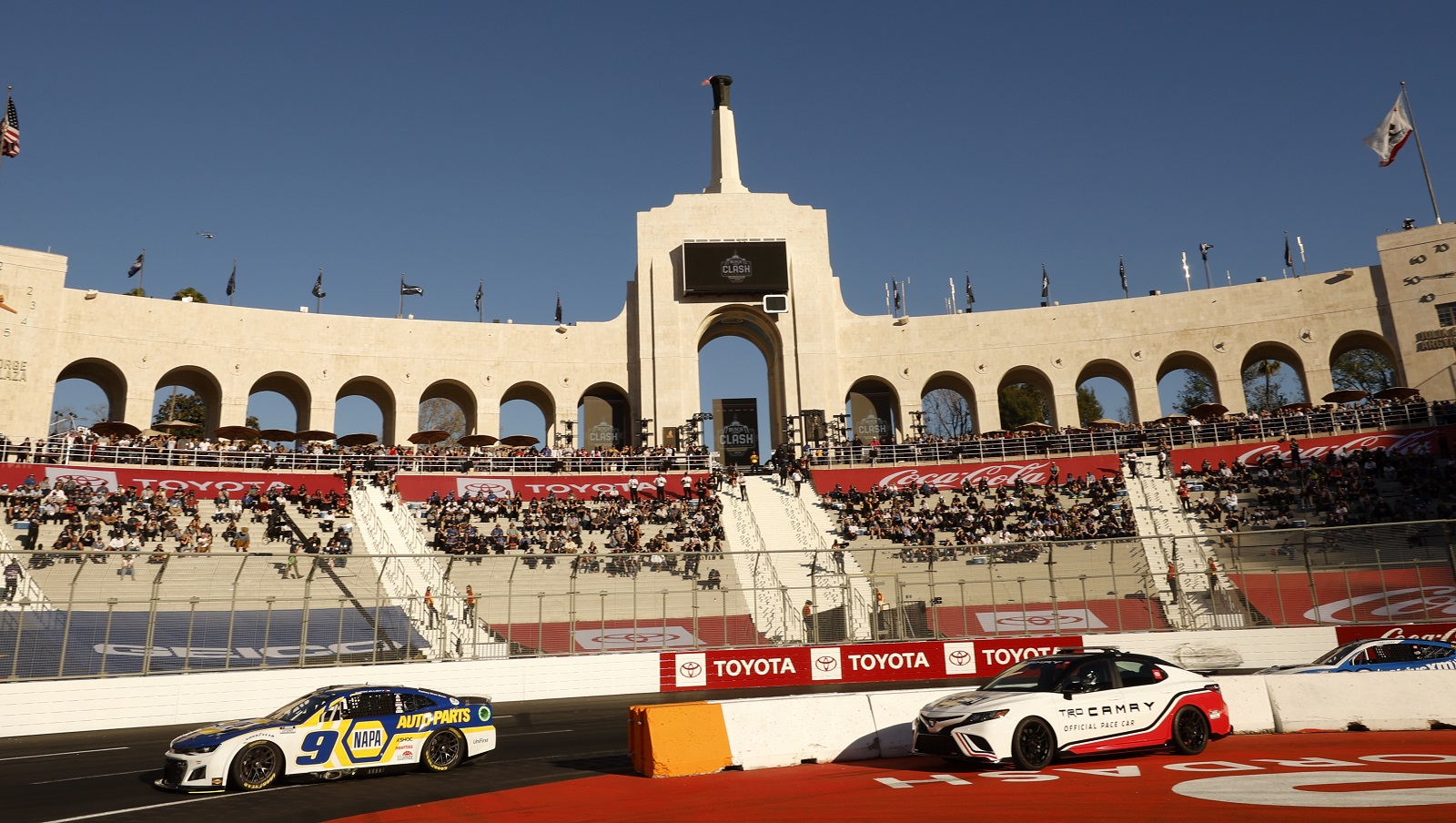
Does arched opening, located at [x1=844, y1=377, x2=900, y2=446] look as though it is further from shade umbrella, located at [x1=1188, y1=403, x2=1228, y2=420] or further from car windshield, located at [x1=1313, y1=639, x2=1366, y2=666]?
car windshield, located at [x1=1313, y1=639, x2=1366, y2=666]

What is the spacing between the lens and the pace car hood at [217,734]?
1294cm

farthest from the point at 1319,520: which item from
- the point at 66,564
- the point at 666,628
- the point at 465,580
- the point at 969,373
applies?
the point at 66,564

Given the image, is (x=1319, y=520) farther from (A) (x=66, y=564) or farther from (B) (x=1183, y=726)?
(A) (x=66, y=564)

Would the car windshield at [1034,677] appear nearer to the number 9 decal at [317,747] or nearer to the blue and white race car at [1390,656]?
the blue and white race car at [1390,656]

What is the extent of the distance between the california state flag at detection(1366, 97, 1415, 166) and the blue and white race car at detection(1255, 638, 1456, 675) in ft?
123

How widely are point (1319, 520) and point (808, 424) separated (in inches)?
918

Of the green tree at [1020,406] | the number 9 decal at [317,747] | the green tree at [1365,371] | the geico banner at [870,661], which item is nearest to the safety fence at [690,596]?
the geico banner at [870,661]

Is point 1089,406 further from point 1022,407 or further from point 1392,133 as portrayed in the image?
point 1392,133

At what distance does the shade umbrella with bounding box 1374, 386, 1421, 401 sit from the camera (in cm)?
4419

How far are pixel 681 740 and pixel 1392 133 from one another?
48560 millimetres

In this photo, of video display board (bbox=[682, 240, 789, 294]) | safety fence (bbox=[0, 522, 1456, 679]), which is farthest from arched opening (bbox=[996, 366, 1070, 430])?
safety fence (bbox=[0, 522, 1456, 679])

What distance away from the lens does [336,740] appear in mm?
13758

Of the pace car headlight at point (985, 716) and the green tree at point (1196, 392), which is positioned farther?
the green tree at point (1196, 392)

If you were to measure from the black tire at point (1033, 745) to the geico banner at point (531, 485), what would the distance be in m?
31.9
